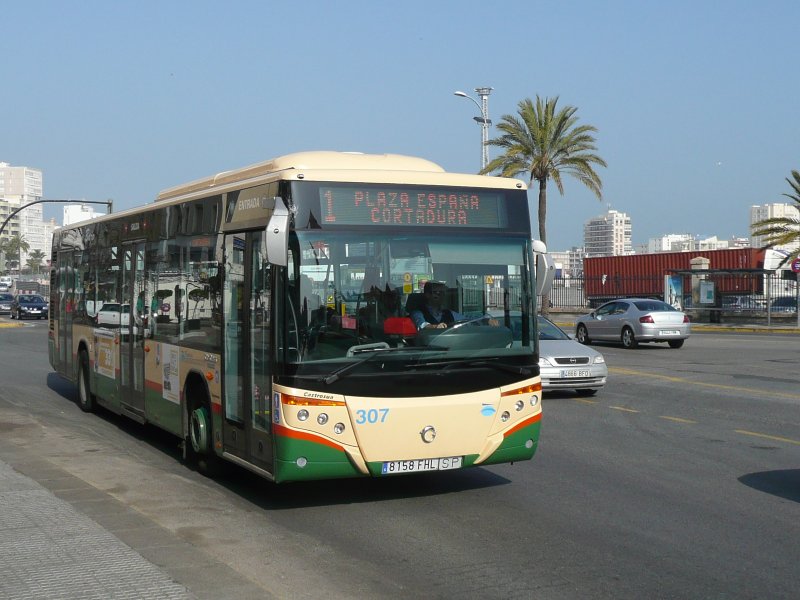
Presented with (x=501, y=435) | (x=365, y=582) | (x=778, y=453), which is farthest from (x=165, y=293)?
(x=778, y=453)

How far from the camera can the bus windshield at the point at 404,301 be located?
7.98 metres

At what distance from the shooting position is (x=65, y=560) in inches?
247

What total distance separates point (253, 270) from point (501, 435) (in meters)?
2.53

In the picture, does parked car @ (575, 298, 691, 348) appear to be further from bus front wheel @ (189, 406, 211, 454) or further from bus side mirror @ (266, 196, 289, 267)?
bus side mirror @ (266, 196, 289, 267)

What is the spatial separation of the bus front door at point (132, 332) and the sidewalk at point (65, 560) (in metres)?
3.99

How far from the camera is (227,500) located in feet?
29.3

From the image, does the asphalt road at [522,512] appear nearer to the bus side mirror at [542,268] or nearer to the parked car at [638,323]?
the bus side mirror at [542,268]

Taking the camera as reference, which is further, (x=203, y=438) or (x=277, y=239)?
(x=203, y=438)

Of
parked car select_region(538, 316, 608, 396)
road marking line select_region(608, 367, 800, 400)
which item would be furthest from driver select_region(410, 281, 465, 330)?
road marking line select_region(608, 367, 800, 400)

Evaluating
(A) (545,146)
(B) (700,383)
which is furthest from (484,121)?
(B) (700,383)

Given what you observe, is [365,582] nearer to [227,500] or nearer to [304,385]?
[304,385]

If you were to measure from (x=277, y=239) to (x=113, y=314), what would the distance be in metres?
6.23

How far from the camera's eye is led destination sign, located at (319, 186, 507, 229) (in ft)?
27.1

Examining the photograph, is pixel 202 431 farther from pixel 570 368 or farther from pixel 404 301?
pixel 570 368
